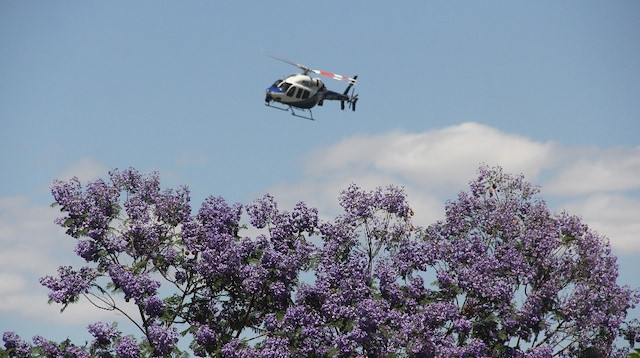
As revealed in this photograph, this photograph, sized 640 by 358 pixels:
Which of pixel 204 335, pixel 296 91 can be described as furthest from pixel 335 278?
pixel 296 91

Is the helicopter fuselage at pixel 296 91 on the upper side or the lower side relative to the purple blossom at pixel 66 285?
upper

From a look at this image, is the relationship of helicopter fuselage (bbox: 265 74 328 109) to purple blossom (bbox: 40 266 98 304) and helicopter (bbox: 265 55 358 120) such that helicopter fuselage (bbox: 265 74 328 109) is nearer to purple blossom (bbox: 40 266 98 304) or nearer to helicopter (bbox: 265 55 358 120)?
helicopter (bbox: 265 55 358 120)

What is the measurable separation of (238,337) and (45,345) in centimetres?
679

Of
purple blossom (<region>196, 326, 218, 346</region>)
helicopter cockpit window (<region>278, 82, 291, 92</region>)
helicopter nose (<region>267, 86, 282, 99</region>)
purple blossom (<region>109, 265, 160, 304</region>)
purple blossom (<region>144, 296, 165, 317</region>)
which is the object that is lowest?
purple blossom (<region>196, 326, 218, 346</region>)

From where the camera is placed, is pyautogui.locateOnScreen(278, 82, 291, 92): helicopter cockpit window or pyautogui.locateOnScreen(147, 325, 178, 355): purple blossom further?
pyautogui.locateOnScreen(278, 82, 291, 92): helicopter cockpit window

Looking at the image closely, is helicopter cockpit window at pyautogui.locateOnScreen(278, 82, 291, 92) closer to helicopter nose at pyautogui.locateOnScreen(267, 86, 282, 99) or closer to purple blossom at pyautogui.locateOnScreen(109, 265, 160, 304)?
helicopter nose at pyautogui.locateOnScreen(267, 86, 282, 99)

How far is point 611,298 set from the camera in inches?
1489

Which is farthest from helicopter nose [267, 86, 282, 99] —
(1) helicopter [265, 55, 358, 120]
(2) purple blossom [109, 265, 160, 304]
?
(2) purple blossom [109, 265, 160, 304]

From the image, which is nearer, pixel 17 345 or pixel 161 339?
pixel 161 339

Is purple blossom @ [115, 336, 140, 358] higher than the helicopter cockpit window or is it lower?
lower

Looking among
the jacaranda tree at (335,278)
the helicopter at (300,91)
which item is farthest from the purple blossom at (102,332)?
the helicopter at (300,91)

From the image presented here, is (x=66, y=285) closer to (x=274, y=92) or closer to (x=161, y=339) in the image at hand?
(x=161, y=339)

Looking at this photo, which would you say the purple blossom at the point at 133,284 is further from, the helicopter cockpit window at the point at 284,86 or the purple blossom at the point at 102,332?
the helicopter cockpit window at the point at 284,86

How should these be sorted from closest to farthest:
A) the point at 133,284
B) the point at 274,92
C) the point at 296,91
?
the point at 133,284 → the point at 274,92 → the point at 296,91
